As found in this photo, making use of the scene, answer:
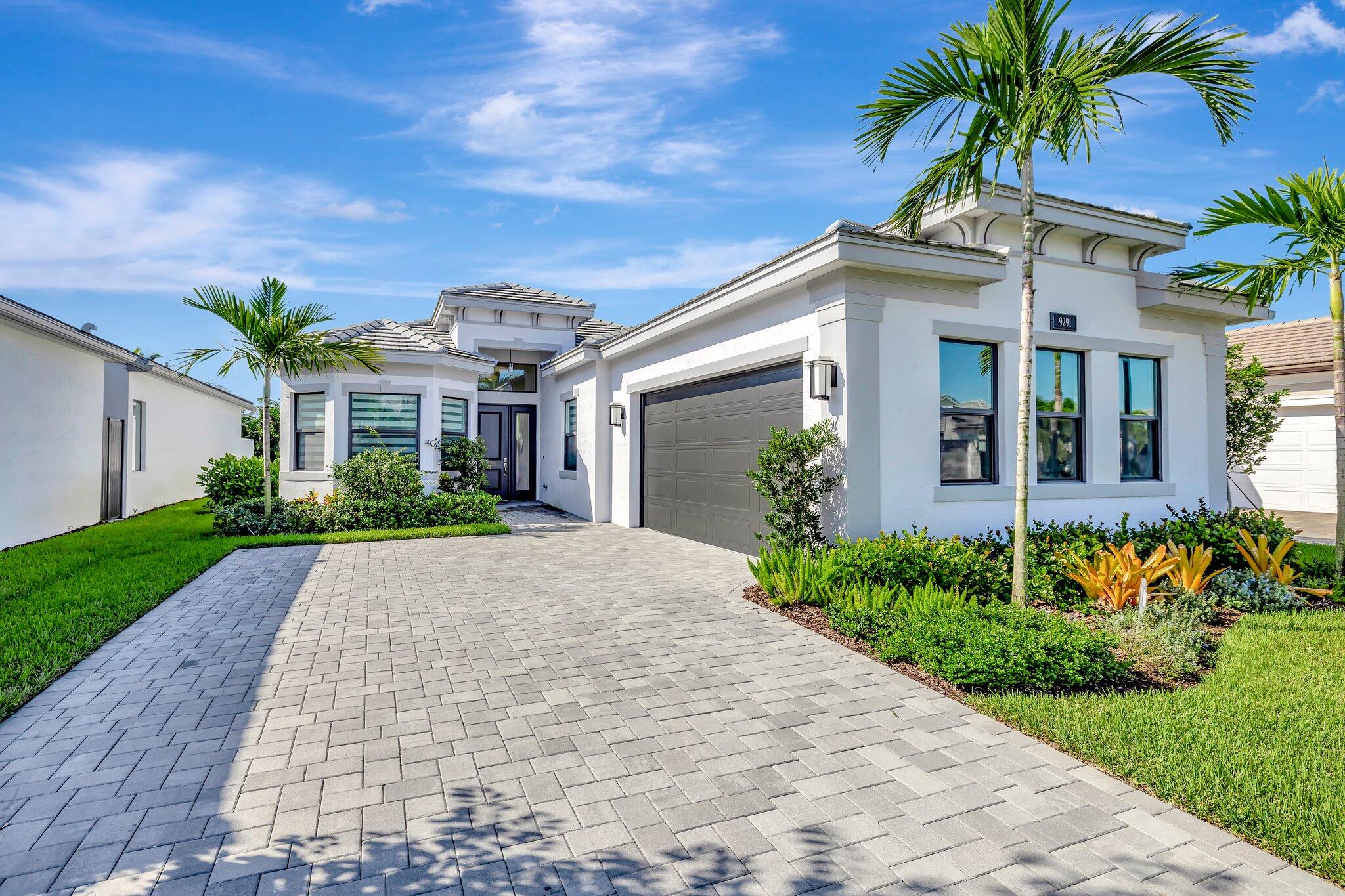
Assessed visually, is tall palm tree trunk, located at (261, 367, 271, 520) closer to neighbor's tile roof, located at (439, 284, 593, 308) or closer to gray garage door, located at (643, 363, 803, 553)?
neighbor's tile roof, located at (439, 284, 593, 308)

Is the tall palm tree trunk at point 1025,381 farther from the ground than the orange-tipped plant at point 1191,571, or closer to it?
farther from the ground

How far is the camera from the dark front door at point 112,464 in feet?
47.2

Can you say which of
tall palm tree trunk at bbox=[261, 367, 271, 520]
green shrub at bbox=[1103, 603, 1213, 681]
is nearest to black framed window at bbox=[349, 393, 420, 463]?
tall palm tree trunk at bbox=[261, 367, 271, 520]

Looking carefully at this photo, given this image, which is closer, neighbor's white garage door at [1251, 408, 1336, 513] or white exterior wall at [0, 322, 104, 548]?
white exterior wall at [0, 322, 104, 548]

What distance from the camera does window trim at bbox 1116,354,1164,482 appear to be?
31.4 ft

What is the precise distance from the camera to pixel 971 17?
617 centimetres

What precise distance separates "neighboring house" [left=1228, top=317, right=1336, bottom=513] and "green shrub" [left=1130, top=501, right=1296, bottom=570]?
8091 mm

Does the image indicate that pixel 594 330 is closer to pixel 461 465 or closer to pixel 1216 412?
pixel 461 465

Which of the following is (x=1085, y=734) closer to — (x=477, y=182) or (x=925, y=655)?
(x=925, y=655)

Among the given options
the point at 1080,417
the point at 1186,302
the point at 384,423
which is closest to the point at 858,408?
the point at 1080,417

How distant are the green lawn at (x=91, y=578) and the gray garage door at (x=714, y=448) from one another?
315cm

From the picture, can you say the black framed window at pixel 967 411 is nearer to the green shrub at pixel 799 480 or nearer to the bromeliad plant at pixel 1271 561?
the green shrub at pixel 799 480

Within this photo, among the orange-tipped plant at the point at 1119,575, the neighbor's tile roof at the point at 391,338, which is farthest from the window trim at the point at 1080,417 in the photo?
the neighbor's tile roof at the point at 391,338

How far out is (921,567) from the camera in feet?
21.9
